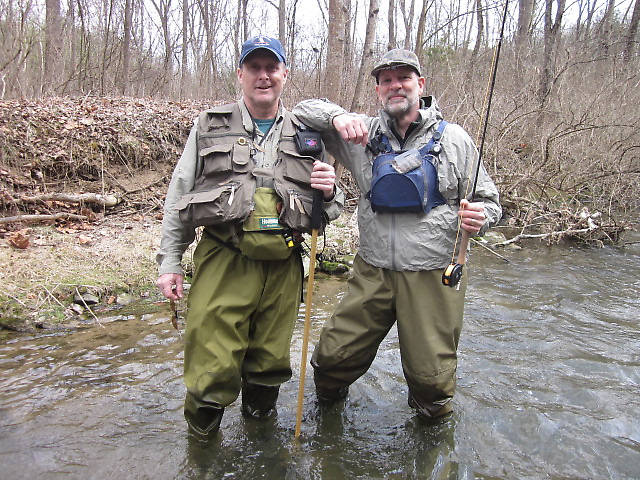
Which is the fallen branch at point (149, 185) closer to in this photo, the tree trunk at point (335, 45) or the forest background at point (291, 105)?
the forest background at point (291, 105)

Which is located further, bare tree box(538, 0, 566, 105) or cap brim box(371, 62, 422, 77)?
bare tree box(538, 0, 566, 105)

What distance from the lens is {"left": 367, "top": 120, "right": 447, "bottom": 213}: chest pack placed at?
3008 millimetres

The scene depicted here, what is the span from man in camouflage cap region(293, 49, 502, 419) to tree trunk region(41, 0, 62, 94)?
11.4 m

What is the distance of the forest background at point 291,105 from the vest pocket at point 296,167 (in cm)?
333

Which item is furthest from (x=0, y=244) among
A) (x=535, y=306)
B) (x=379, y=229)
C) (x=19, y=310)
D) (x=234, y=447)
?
(x=535, y=306)

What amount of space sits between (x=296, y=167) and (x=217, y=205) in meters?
0.55

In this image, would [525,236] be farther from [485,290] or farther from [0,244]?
[0,244]

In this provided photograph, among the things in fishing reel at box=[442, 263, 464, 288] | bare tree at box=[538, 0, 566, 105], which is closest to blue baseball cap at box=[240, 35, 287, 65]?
fishing reel at box=[442, 263, 464, 288]

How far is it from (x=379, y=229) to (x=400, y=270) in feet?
0.99

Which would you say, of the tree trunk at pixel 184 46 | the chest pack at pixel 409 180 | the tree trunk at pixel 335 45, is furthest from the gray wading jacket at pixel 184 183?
the tree trunk at pixel 184 46

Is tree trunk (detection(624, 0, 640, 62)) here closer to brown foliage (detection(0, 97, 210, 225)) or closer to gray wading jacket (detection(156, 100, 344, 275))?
brown foliage (detection(0, 97, 210, 225))

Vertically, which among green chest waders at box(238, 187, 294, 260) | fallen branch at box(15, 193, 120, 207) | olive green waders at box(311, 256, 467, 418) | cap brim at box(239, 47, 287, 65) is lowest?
olive green waders at box(311, 256, 467, 418)

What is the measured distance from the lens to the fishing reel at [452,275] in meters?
2.94

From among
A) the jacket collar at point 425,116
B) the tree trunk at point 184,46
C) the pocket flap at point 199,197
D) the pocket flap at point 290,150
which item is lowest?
the pocket flap at point 199,197
